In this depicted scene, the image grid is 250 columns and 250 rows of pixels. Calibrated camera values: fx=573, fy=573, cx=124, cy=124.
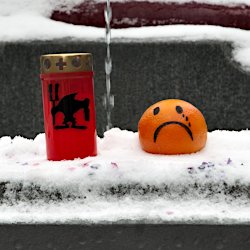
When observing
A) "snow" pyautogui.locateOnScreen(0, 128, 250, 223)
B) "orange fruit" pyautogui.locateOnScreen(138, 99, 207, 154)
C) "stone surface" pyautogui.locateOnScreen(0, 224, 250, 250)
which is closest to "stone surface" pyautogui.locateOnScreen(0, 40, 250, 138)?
"orange fruit" pyautogui.locateOnScreen(138, 99, 207, 154)

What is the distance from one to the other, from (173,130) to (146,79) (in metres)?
0.99

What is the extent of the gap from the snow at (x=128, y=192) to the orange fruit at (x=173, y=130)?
13 cm

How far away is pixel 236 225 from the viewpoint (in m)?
1.16

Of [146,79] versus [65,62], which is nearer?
[65,62]

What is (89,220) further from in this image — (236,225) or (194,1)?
(194,1)

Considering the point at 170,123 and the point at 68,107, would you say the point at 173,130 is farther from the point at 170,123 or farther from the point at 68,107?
the point at 68,107

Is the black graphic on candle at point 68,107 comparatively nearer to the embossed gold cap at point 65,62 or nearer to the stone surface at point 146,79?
the embossed gold cap at point 65,62

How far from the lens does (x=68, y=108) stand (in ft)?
4.64

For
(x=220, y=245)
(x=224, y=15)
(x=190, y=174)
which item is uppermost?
(x=224, y=15)

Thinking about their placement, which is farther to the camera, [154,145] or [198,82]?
[198,82]

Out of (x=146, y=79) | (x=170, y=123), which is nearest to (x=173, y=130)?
(x=170, y=123)

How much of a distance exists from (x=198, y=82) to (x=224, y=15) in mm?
349

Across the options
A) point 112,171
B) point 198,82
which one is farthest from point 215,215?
point 198,82

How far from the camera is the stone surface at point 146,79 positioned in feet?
7.78
